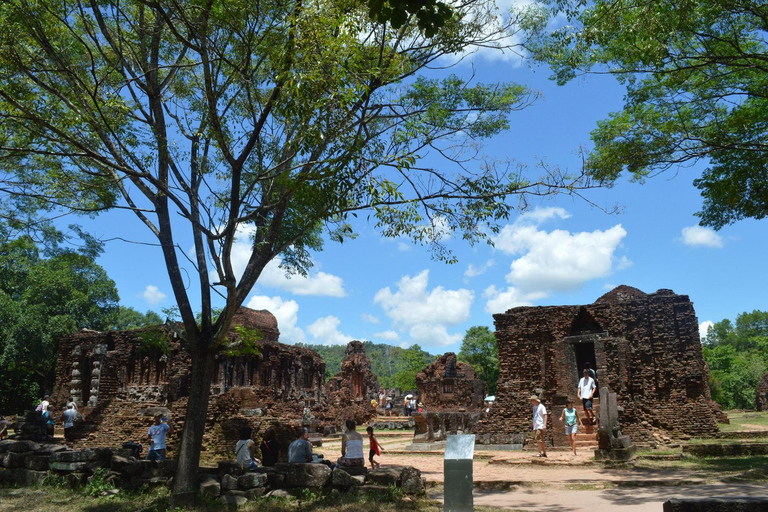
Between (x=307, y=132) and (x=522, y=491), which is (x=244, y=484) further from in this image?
(x=307, y=132)

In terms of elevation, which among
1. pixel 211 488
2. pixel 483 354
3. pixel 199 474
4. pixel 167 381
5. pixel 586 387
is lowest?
pixel 211 488

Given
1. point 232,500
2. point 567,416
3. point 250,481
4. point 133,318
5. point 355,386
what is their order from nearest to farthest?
point 232,500
point 250,481
point 567,416
point 355,386
point 133,318

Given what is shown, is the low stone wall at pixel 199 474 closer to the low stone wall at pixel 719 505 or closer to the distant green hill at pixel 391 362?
the low stone wall at pixel 719 505

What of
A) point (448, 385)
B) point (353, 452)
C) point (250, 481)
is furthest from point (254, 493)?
point (448, 385)

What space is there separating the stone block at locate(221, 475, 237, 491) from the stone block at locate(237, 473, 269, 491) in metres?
0.06

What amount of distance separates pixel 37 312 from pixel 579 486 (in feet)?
113

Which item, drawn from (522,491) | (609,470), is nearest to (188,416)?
(522,491)

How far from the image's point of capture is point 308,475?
28.8 ft

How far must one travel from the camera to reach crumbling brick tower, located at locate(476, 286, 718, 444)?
54.5 ft

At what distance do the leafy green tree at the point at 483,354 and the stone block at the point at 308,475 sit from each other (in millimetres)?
45487

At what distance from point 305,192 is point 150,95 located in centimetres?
349

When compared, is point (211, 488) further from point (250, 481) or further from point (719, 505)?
point (719, 505)

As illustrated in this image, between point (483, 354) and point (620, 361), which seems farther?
point (483, 354)

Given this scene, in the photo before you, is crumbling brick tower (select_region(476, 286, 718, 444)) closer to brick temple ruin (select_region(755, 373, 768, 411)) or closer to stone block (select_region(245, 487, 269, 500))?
stone block (select_region(245, 487, 269, 500))
